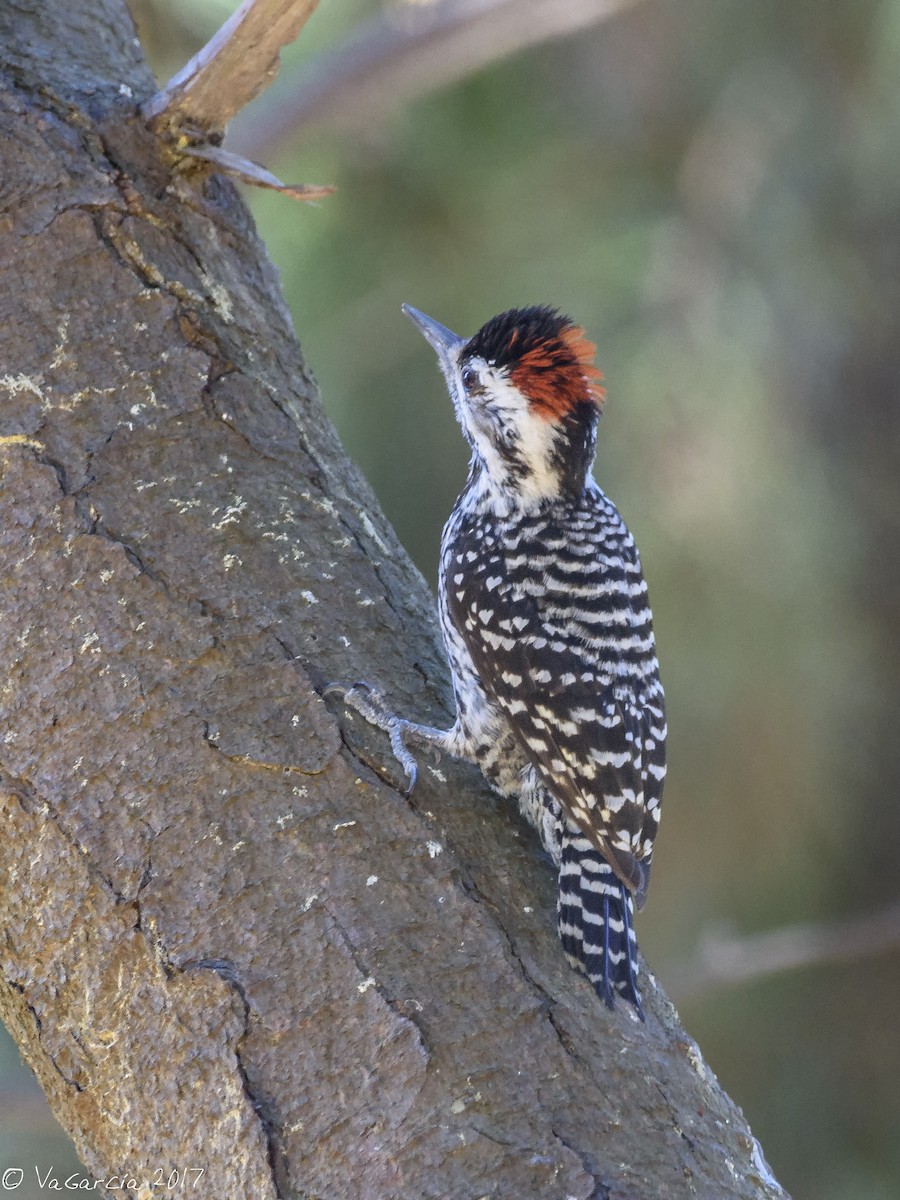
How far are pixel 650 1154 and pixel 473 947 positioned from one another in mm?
416

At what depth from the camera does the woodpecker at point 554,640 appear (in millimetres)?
2604

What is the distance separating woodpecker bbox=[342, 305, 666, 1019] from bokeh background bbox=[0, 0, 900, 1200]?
2.18 meters

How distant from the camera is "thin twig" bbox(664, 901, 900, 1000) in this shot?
13.4 feet

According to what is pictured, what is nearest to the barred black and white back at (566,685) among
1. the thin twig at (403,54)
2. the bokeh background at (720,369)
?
the thin twig at (403,54)

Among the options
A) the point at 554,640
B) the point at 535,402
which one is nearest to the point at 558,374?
the point at 535,402

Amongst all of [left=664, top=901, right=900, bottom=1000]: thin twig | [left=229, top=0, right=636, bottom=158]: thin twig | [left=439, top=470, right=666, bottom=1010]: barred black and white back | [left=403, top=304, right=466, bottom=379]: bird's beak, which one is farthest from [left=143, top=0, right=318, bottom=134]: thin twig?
[left=664, top=901, right=900, bottom=1000]: thin twig

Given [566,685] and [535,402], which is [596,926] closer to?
[566,685]

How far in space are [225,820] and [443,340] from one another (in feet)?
6.34

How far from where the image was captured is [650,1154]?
1.99 metres

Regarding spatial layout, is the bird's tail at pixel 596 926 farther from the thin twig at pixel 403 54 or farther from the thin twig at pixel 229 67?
the thin twig at pixel 403 54

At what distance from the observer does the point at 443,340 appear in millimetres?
3703

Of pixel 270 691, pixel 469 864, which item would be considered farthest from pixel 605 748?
pixel 270 691

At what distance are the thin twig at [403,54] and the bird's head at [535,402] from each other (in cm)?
186

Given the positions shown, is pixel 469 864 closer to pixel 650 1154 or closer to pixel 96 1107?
pixel 650 1154
